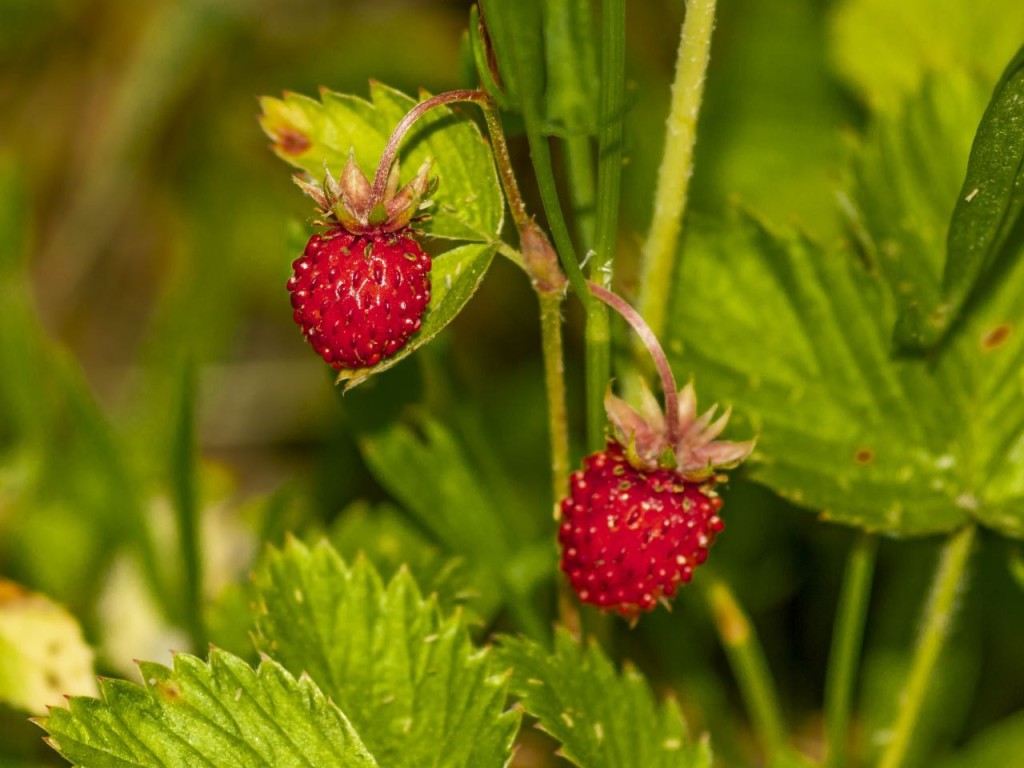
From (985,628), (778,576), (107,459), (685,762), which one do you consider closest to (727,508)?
(778,576)

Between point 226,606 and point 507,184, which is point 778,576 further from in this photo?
point 507,184

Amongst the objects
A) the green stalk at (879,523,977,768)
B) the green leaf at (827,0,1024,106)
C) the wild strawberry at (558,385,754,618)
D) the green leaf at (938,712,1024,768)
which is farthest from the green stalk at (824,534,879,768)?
the green leaf at (827,0,1024,106)

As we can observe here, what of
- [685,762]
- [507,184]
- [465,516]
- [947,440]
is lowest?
[685,762]

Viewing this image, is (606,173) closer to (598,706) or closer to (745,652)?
(598,706)

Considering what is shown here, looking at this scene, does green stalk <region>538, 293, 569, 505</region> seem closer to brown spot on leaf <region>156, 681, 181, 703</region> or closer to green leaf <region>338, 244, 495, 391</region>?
green leaf <region>338, 244, 495, 391</region>

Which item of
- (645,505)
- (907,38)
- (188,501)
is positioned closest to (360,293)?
(645,505)
